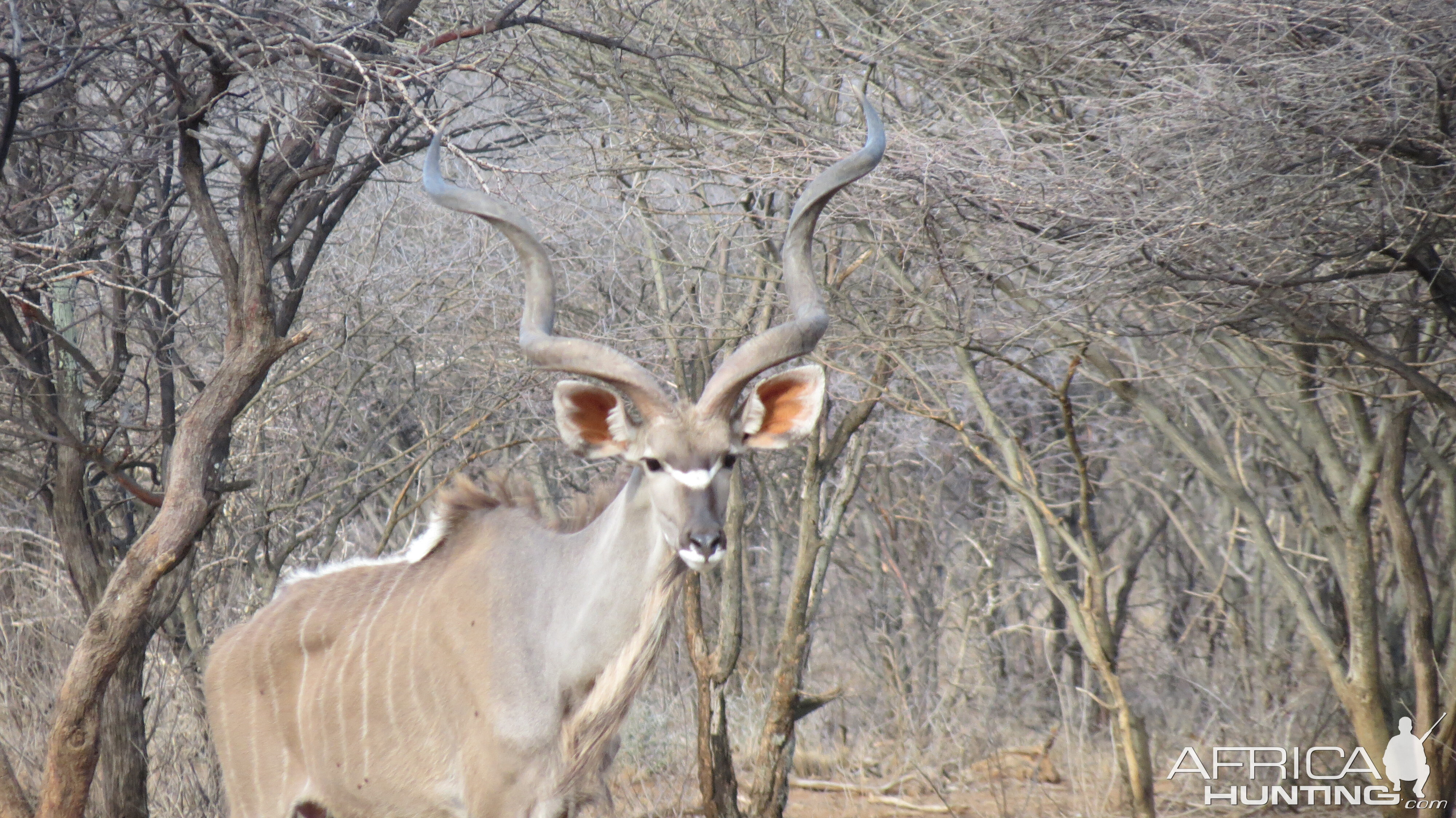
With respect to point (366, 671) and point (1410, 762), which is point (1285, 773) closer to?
point (1410, 762)

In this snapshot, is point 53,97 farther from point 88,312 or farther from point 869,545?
point 869,545

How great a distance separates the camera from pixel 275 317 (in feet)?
14.6

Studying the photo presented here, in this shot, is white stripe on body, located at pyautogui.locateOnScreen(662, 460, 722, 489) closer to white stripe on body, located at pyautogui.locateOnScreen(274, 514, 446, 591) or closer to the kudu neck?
the kudu neck

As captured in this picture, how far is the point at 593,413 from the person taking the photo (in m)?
3.08

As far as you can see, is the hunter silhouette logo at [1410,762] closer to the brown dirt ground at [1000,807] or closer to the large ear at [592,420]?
the brown dirt ground at [1000,807]

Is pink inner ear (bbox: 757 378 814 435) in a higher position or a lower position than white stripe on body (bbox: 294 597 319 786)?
higher

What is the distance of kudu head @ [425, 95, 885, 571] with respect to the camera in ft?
9.57

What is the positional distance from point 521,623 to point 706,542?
25.4 inches

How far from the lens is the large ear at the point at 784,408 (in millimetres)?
3053

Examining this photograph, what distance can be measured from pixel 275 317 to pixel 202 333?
1686mm

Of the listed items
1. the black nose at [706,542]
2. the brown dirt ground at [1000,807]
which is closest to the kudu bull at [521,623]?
the black nose at [706,542]

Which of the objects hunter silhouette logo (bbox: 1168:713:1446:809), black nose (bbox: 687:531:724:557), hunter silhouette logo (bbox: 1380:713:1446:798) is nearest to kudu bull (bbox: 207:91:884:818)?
black nose (bbox: 687:531:724:557)

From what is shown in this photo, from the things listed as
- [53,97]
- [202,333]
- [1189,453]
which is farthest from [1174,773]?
[53,97]

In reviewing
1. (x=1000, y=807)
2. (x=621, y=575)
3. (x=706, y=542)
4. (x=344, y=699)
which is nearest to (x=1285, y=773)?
(x=1000, y=807)
